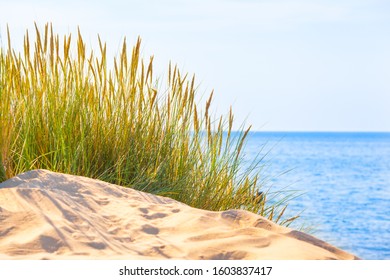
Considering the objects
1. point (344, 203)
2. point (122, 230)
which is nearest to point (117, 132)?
point (122, 230)

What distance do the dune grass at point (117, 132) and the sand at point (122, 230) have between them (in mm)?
827

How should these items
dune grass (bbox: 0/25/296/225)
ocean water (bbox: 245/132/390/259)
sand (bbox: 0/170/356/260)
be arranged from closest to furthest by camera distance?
sand (bbox: 0/170/356/260), dune grass (bbox: 0/25/296/225), ocean water (bbox: 245/132/390/259)

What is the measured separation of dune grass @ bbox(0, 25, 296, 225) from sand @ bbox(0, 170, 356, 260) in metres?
0.83

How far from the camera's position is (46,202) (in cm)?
260

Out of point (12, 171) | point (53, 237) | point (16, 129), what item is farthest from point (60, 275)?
point (16, 129)

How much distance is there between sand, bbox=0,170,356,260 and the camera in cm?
220

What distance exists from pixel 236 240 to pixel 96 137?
1.83m

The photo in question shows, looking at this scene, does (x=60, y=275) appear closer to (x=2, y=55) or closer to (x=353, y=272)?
(x=353, y=272)

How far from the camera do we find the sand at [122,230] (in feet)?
7.23

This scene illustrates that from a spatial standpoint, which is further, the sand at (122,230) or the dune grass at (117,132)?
the dune grass at (117,132)

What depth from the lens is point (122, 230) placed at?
8.18ft

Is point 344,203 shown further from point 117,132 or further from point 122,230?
point 122,230

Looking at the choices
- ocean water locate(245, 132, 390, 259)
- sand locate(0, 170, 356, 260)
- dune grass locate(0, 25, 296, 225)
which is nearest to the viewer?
sand locate(0, 170, 356, 260)

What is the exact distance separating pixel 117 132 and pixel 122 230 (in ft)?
5.12
